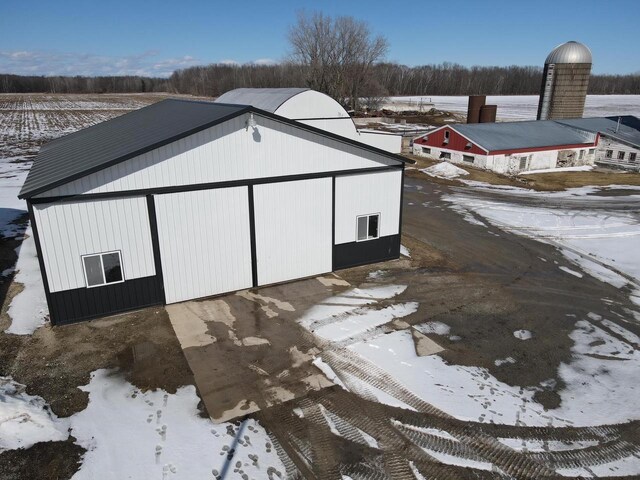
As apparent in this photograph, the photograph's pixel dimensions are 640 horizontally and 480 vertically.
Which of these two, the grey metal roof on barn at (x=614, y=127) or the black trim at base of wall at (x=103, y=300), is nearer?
the black trim at base of wall at (x=103, y=300)

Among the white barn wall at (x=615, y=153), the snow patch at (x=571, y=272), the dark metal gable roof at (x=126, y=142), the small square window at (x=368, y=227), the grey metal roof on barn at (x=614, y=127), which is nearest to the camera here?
the dark metal gable roof at (x=126, y=142)

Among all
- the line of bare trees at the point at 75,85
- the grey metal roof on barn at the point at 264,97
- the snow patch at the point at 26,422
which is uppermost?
the line of bare trees at the point at 75,85

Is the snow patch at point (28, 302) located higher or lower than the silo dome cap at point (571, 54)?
lower

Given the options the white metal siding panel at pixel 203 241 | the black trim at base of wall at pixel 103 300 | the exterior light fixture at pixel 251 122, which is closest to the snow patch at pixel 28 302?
the black trim at base of wall at pixel 103 300

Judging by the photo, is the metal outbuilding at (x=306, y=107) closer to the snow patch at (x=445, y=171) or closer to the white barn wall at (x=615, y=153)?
the snow patch at (x=445, y=171)

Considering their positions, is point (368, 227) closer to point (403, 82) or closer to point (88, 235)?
point (88, 235)

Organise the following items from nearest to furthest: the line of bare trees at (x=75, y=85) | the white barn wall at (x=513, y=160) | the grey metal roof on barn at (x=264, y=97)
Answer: the grey metal roof on barn at (x=264, y=97)
the white barn wall at (x=513, y=160)
the line of bare trees at (x=75, y=85)

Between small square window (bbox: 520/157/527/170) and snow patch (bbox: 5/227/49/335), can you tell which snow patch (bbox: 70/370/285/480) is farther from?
small square window (bbox: 520/157/527/170)
